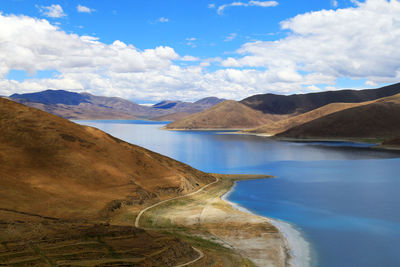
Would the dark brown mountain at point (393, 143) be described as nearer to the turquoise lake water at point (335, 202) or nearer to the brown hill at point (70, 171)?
the turquoise lake water at point (335, 202)

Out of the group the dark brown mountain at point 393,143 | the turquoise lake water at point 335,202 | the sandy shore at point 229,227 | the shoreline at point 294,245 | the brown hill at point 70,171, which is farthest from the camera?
the dark brown mountain at point 393,143

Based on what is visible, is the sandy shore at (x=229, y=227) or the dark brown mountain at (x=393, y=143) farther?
the dark brown mountain at (x=393, y=143)

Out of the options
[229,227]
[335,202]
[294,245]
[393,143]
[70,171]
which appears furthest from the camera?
[393,143]

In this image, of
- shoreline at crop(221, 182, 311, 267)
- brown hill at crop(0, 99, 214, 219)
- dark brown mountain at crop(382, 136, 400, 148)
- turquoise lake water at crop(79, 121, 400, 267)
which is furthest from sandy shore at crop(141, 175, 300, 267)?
dark brown mountain at crop(382, 136, 400, 148)

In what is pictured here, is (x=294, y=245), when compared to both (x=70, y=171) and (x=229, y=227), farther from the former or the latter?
(x=70, y=171)

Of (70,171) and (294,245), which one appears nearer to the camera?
(294,245)

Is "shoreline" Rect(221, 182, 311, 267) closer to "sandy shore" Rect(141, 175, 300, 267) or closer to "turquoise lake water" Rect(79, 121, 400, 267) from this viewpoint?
"sandy shore" Rect(141, 175, 300, 267)

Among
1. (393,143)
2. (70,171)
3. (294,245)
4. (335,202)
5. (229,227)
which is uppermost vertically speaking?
(70,171)

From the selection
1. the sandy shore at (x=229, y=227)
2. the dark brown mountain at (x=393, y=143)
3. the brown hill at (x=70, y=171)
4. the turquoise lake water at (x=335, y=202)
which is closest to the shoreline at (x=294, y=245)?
the sandy shore at (x=229, y=227)

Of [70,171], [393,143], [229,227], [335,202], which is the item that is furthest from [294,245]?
[393,143]
